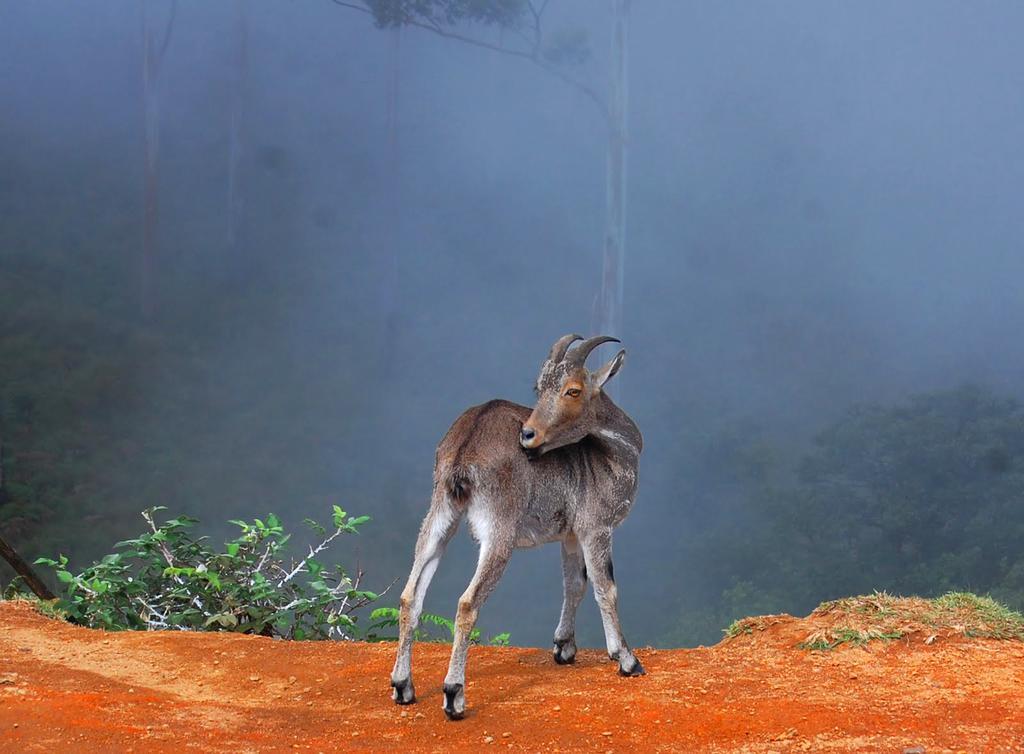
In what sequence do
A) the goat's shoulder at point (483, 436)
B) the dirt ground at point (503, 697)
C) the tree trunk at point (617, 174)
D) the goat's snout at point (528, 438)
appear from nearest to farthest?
the dirt ground at point (503, 697), the goat's shoulder at point (483, 436), the goat's snout at point (528, 438), the tree trunk at point (617, 174)

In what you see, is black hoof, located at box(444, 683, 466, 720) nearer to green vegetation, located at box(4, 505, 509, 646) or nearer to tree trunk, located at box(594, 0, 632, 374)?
green vegetation, located at box(4, 505, 509, 646)

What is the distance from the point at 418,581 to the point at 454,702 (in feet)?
2.40

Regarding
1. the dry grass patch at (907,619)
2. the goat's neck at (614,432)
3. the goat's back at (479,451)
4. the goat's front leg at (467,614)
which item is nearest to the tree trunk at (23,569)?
the goat's back at (479,451)

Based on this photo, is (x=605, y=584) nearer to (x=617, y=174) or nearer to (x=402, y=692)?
(x=402, y=692)

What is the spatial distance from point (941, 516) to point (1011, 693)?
14455mm

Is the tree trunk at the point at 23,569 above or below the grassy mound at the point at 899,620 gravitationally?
above

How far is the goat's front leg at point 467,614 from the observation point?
5.58 metres

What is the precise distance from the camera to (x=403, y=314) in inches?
1108

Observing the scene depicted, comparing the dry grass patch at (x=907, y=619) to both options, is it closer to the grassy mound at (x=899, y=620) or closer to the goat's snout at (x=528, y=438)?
the grassy mound at (x=899, y=620)

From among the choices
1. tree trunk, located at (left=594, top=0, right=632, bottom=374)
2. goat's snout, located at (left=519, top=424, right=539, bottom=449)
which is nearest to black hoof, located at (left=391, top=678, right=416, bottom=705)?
goat's snout, located at (left=519, top=424, right=539, bottom=449)

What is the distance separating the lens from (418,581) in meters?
6.00

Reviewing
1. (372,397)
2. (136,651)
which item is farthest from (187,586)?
(372,397)

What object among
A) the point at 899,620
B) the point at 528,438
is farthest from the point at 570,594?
the point at 899,620

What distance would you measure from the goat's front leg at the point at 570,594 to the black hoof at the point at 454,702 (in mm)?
1407
